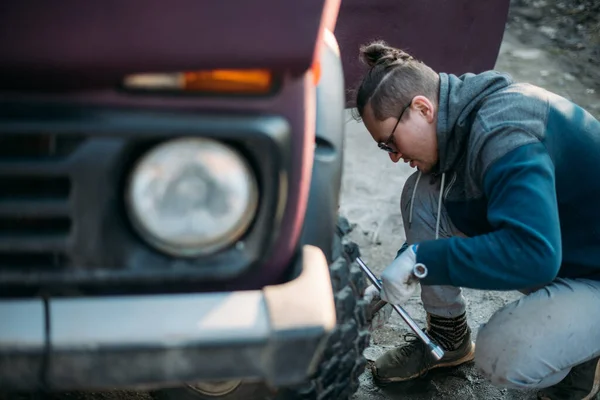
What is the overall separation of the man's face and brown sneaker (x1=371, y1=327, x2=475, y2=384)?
628 millimetres

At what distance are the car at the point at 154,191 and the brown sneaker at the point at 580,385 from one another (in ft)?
4.13

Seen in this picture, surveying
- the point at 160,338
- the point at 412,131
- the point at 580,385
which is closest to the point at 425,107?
the point at 412,131

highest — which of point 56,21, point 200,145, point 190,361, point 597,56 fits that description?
point 56,21

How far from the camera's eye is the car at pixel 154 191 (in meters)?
1.29

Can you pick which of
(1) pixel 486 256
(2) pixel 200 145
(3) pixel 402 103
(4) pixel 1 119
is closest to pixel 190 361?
(2) pixel 200 145

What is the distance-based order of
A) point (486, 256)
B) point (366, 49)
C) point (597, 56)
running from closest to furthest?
point (486, 256)
point (366, 49)
point (597, 56)

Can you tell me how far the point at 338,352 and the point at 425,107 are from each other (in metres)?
0.75

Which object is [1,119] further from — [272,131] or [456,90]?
[456,90]

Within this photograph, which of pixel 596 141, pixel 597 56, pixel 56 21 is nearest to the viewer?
pixel 56 21

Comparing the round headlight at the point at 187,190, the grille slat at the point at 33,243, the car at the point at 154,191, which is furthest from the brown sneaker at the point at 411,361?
the grille slat at the point at 33,243

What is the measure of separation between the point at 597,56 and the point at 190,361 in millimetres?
→ 4105

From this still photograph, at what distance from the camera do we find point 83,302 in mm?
1363

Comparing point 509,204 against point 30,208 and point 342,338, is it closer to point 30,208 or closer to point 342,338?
point 342,338

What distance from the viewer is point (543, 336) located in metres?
2.20
